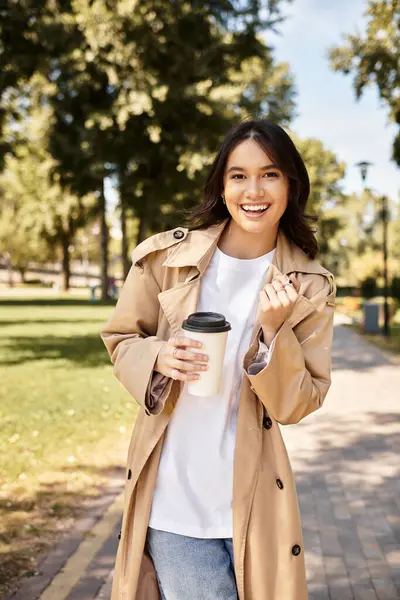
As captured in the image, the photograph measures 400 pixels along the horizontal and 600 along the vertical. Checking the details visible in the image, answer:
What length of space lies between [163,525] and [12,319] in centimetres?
2269

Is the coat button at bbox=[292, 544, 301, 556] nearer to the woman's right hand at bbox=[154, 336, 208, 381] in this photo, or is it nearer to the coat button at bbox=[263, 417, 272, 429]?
the coat button at bbox=[263, 417, 272, 429]

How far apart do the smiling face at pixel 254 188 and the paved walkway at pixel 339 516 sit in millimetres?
2721

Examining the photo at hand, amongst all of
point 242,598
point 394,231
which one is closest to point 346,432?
point 242,598

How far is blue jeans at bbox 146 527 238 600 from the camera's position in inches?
79.4

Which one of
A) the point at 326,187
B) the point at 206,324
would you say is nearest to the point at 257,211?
the point at 206,324

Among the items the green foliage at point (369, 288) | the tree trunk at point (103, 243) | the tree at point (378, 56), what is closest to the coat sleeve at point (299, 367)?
the tree at point (378, 56)

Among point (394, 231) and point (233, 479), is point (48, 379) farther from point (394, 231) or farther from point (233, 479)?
point (394, 231)

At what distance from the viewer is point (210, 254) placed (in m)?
2.21

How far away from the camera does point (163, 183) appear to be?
2886 cm

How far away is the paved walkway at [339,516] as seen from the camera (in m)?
4.14

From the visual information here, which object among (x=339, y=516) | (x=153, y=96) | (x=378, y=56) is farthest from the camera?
(x=153, y=96)

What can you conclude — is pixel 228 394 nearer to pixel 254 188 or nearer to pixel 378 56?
pixel 254 188

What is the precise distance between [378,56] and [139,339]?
1625 cm

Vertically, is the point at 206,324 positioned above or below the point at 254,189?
below
